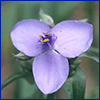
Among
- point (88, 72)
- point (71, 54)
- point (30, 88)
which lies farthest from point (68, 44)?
point (88, 72)

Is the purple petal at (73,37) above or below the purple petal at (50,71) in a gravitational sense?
above

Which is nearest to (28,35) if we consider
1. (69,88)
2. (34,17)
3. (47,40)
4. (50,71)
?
(47,40)

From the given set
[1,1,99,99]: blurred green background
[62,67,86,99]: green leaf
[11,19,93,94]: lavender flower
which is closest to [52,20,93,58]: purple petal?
[11,19,93,94]: lavender flower

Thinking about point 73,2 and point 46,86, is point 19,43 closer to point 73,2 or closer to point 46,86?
point 46,86

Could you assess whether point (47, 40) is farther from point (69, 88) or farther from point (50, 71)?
point (69, 88)

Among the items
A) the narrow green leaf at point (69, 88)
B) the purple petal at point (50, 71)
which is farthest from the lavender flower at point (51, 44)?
the narrow green leaf at point (69, 88)

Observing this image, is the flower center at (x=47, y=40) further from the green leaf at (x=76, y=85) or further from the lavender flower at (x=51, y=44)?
the green leaf at (x=76, y=85)

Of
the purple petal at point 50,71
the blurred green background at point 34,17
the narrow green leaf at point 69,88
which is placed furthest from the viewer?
the blurred green background at point 34,17

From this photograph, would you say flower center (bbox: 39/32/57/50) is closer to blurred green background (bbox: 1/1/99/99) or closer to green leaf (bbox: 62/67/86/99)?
green leaf (bbox: 62/67/86/99)

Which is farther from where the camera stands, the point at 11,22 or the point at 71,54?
the point at 11,22
